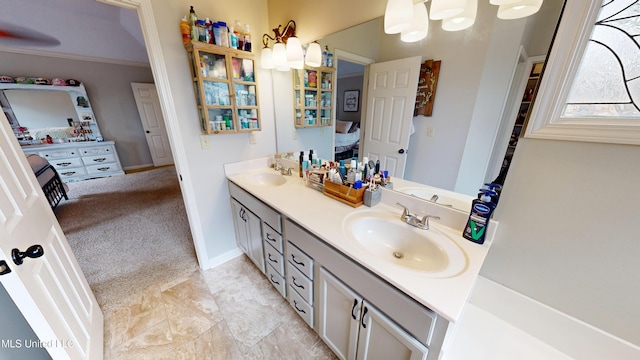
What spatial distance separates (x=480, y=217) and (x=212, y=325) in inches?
70.5

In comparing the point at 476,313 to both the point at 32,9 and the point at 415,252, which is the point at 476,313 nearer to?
the point at 415,252

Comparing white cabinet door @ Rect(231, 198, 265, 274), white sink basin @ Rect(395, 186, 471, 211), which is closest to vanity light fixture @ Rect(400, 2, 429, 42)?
white sink basin @ Rect(395, 186, 471, 211)

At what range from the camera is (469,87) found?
0.99 meters

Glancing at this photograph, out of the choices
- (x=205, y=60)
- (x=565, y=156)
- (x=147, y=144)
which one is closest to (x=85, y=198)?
(x=147, y=144)

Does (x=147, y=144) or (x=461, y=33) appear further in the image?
(x=147, y=144)

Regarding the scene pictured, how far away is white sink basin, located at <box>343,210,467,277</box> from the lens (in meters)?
0.89

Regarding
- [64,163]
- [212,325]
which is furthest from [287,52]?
[64,163]

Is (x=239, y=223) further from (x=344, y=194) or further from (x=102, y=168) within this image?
(x=102, y=168)

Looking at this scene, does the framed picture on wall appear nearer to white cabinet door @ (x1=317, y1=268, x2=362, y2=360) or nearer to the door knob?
white cabinet door @ (x1=317, y1=268, x2=362, y2=360)

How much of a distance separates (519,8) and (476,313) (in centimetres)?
138

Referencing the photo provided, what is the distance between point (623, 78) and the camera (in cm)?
68

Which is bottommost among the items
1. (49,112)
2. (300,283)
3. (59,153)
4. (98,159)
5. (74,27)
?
(300,283)

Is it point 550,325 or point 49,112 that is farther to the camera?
point 49,112

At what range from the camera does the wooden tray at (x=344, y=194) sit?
127 cm
